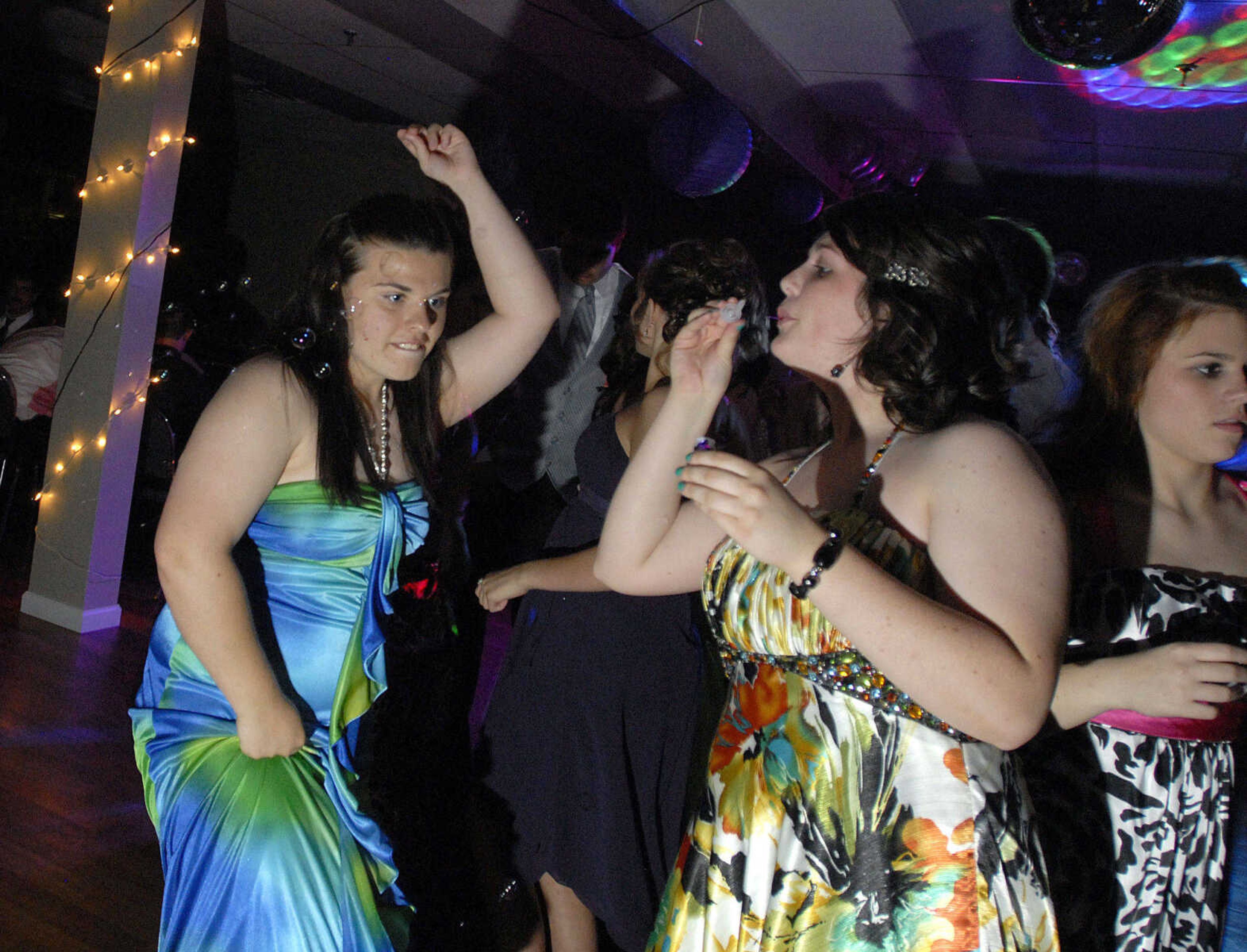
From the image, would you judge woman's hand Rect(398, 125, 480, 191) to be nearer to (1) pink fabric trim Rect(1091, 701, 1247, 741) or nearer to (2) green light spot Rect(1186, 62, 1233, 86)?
(1) pink fabric trim Rect(1091, 701, 1247, 741)

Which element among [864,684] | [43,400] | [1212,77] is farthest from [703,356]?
[43,400]

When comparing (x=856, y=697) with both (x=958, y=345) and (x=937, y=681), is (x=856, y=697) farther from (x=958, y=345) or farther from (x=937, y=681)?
(x=958, y=345)

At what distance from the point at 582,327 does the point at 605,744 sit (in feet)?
4.96

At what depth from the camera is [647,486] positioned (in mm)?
1354

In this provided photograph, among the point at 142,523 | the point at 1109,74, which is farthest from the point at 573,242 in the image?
the point at 142,523

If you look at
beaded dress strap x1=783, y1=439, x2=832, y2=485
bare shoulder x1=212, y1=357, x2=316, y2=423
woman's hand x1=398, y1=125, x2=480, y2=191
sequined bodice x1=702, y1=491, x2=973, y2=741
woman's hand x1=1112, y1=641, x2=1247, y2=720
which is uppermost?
woman's hand x1=398, y1=125, x2=480, y2=191

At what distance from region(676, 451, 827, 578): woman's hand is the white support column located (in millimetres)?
3737

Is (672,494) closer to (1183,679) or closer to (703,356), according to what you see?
(703,356)

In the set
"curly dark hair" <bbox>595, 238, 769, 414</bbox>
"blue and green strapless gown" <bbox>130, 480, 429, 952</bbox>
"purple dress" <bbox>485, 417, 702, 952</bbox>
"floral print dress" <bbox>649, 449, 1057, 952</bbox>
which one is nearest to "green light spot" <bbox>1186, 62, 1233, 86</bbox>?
"curly dark hair" <bbox>595, 238, 769, 414</bbox>

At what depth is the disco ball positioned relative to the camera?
312 centimetres

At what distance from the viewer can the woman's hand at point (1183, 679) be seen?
4.19 feet

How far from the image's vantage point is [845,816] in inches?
43.9

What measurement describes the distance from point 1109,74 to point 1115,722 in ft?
14.0

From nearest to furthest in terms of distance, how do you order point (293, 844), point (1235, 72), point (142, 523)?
point (293, 844), point (1235, 72), point (142, 523)
